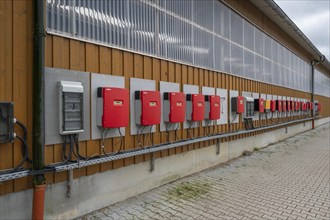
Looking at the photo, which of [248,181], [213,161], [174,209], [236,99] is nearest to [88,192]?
[174,209]

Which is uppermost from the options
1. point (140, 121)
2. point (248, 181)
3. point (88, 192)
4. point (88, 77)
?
point (88, 77)

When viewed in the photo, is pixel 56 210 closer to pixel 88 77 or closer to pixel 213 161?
pixel 88 77

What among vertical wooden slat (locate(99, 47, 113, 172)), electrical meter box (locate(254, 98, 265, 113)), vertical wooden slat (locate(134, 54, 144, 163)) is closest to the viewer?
vertical wooden slat (locate(99, 47, 113, 172))

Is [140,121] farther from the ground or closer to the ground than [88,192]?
farther from the ground

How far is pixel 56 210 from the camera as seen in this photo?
12.5 ft

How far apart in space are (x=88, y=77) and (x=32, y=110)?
99 centimetres

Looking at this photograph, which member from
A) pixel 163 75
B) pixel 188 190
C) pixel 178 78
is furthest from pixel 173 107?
pixel 188 190

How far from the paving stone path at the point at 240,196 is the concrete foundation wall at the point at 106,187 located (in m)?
0.15

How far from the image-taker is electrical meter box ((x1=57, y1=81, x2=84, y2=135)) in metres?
3.69

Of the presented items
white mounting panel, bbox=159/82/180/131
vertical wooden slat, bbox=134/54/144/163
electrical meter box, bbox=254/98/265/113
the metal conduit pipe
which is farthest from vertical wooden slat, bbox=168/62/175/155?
electrical meter box, bbox=254/98/265/113

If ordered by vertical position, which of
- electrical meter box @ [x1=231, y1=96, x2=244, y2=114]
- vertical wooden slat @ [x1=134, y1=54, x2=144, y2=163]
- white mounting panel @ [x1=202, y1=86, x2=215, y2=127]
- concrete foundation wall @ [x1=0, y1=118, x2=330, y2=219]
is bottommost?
concrete foundation wall @ [x1=0, y1=118, x2=330, y2=219]

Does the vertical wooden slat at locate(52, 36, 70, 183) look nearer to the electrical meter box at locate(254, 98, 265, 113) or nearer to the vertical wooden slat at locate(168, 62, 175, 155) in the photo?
the vertical wooden slat at locate(168, 62, 175, 155)

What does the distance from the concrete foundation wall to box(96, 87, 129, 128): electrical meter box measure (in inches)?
34.5

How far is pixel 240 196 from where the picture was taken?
537cm
